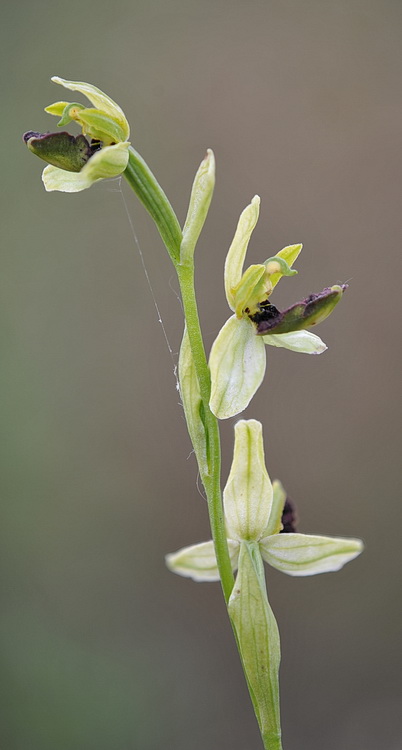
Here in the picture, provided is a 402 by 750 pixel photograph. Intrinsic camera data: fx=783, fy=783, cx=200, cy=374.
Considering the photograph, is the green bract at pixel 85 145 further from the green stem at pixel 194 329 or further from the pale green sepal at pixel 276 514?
the pale green sepal at pixel 276 514

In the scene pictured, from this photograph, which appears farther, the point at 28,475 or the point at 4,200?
the point at 4,200

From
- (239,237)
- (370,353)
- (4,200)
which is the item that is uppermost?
(4,200)

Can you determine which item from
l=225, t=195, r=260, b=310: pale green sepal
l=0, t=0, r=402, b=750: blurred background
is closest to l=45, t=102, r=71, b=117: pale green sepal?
l=225, t=195, r=260, b=310: pale green sepal

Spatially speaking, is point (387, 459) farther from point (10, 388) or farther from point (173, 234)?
point (173, 234)

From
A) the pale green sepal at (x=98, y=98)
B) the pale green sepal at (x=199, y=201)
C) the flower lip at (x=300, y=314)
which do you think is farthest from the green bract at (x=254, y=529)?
the pale green sepal at (x=98, y=98)

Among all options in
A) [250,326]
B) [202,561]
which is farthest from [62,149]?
[202,561]

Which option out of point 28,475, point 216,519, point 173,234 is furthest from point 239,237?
point 28,475

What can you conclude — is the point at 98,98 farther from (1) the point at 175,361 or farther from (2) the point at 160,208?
(1) the point at 175,361

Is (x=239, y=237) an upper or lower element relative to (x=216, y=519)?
upper
